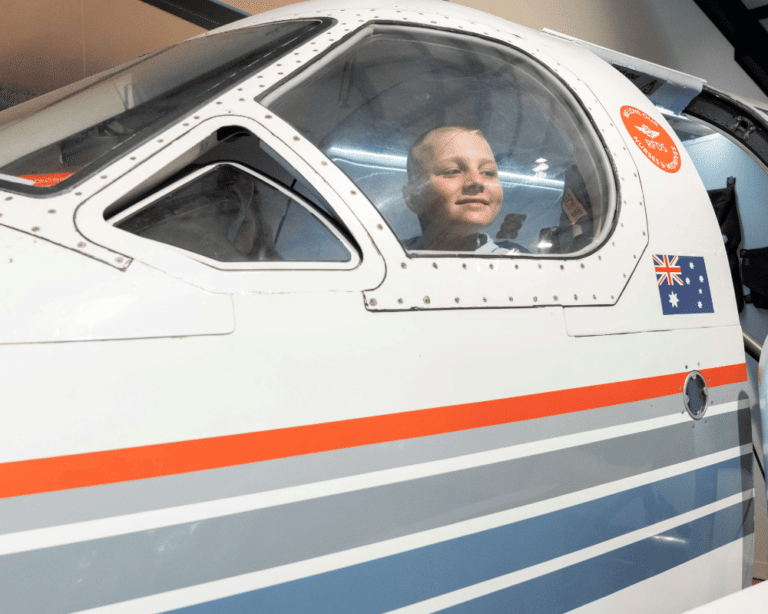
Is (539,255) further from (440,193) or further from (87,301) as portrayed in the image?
(87,301)

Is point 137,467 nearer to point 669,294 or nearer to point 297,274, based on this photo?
point 297,274

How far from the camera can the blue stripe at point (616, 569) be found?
54.2 inches

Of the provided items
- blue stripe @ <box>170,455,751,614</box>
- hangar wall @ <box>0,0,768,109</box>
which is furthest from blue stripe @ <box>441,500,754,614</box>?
hangar wall @ <box>0,0,768,109</box>

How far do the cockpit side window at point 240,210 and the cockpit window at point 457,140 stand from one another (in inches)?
5.2

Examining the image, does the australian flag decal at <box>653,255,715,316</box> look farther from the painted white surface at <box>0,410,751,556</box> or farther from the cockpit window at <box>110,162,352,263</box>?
the cockpit window at <box>110,162,352,263</box>

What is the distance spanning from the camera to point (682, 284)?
1.88 metres

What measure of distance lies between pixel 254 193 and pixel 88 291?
411mm

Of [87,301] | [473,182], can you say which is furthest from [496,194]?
[87,301]

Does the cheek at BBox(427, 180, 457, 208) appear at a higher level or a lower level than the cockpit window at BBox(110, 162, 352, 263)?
higher

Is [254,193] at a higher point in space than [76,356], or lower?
higher

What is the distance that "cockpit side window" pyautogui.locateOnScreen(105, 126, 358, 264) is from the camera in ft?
3.94

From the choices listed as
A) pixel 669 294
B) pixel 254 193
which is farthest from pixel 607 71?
pixel 254 193

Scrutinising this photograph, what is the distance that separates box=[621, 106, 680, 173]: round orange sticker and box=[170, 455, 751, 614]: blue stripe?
3.10ft

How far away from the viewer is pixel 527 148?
182 centimetres
